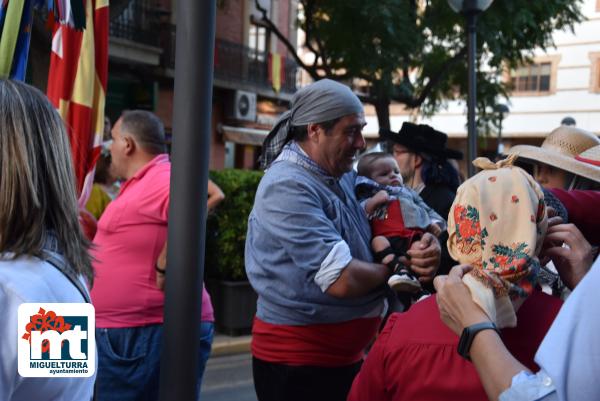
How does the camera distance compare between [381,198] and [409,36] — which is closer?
[381,198]

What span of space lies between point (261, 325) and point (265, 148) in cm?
75

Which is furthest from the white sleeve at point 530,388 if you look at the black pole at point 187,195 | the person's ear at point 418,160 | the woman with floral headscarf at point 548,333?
the person's ear at point 418,160

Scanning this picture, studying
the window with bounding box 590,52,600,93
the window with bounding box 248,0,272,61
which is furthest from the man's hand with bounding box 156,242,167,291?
the window with bounding box 590,52,600,93

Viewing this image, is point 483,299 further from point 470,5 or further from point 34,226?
point 470,5

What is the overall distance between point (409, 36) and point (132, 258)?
951 centimetres

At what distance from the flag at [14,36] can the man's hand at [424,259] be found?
152 cm

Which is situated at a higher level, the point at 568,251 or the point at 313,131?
the point at 313,131

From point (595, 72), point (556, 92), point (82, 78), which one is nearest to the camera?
point (82, 78)

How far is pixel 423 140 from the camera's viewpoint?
4.05 metres

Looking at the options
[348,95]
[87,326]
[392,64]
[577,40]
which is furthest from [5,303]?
[577,40]

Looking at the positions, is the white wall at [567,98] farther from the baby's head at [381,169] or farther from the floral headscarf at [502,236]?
the floral headscarf at [502,236]

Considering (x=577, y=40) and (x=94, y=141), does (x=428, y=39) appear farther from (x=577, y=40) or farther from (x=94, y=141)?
(x=577, y=40)

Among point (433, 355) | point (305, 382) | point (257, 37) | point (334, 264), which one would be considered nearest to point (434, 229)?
point (334, 264)

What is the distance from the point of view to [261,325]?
2.75 meters
